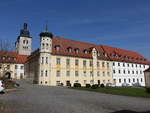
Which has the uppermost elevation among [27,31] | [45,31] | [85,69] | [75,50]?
[27,31]

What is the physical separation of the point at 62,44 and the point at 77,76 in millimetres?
11064

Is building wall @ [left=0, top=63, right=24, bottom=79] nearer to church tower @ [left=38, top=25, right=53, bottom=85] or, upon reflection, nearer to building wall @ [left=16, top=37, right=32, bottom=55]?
building wall @ [left=16, top=37, right=32, bottom=55]

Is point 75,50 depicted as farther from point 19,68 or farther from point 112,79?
point 19,68

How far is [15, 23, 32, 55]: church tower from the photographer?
90525mm

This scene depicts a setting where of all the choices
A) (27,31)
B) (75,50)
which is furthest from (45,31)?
(27,31)

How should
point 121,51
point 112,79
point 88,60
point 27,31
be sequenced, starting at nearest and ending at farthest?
point 88,60 < point 112,79 < point 121,51 < point 27,31

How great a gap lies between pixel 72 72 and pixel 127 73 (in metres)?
27.0

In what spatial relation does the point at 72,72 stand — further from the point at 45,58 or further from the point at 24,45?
the point at 24,45

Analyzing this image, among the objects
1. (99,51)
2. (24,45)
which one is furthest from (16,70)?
(99,51)

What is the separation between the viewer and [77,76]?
150 feet

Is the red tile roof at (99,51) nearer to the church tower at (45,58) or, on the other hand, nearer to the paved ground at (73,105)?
the church tower at (45,58)

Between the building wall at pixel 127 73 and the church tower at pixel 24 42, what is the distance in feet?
192

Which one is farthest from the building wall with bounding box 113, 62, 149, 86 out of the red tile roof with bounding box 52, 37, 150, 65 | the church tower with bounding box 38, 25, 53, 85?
the church tower with bounding box 38, 25, 53, 85

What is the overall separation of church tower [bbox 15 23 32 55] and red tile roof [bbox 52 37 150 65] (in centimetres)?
5089
